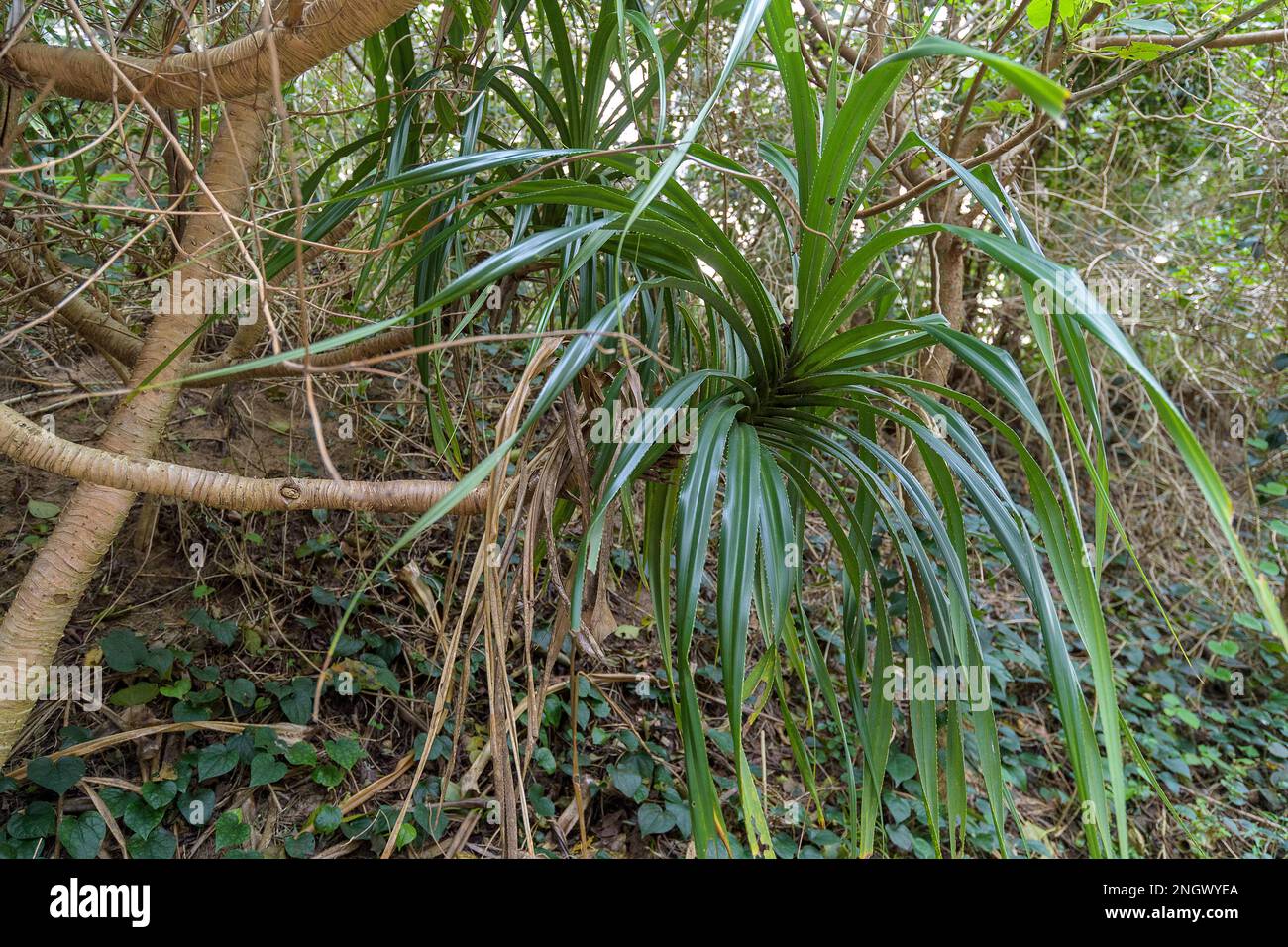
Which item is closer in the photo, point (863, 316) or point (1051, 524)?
point (1051, 524)

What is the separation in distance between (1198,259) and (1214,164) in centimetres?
58

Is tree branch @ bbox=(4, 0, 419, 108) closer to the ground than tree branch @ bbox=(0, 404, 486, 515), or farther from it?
farther from it

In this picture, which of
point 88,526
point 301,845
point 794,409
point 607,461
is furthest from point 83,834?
point 794,409

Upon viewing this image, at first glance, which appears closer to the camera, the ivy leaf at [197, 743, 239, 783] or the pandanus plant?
the pandanus plant

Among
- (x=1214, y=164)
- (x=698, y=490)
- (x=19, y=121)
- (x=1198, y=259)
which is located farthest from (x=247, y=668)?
(x=1214, y=164)

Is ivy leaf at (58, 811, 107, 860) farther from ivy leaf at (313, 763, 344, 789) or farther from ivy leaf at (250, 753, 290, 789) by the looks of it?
ivy leaf at (313, 763, 344, 789)

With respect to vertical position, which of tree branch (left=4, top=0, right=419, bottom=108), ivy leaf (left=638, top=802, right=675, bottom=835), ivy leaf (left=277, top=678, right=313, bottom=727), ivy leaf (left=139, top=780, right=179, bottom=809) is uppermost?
tree branch (left=4, top=0, right=419, bottom=108)

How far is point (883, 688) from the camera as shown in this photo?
3.04ft

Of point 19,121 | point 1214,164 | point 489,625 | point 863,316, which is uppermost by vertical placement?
point 1214,164

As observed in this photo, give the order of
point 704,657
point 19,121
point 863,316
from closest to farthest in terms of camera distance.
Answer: point 19,121 → point 704,657 → point 863,316

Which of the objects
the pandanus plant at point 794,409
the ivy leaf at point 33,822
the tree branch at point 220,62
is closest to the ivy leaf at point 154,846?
the ivy leaf at point 33,822

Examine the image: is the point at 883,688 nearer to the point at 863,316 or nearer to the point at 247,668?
the point at 247,668

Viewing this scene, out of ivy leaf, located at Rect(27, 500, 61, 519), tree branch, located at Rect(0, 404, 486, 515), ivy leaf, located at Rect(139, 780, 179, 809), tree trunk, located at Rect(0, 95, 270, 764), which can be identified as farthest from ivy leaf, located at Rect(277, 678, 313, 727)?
tree branch, located at Rect(0, 404, 486, 515)

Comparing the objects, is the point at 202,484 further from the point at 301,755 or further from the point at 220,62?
the point at 301,755
